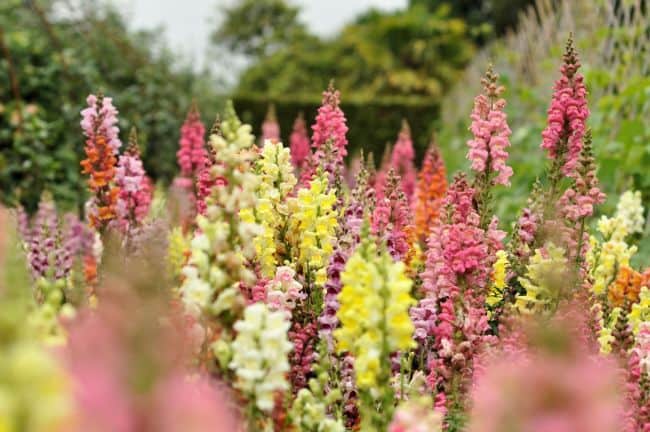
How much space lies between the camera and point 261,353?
2066mm

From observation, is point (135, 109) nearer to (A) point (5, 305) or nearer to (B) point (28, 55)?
(B) point (28, 55)

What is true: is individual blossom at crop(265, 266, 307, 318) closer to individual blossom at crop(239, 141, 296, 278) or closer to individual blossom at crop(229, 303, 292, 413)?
individual blossom at crop(239, 141, 296, 278)

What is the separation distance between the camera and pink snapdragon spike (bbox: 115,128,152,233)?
417 centimetres

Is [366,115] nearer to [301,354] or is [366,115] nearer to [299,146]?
[299,146]

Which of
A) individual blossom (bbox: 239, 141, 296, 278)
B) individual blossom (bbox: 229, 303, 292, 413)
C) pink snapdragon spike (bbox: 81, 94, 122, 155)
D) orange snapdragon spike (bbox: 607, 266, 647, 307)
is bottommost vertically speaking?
individual blossom (bbox: 229, 303, 292, 413)

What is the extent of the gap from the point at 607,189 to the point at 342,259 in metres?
5.35

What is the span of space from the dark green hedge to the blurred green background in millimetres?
22

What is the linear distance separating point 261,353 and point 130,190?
2262 mm

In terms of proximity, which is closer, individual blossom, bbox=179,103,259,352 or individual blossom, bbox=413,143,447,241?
individual blossom, bbox=179,103,259,352

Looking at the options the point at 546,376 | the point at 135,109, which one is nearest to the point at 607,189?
the point at 135,109

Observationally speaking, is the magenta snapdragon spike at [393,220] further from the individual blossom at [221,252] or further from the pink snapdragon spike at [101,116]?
the pink snapdragon spike at [101,116]

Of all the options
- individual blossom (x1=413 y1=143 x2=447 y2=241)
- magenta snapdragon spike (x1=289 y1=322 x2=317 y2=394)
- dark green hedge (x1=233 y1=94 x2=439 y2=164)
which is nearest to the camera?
magenta snapdragon spike (x1=289 y1=322 x2=317 y2=394)

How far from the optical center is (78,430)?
4.62 ft

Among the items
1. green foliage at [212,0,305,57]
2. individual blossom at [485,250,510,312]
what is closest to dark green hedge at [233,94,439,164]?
individual blossom at [485,250,510,312]
